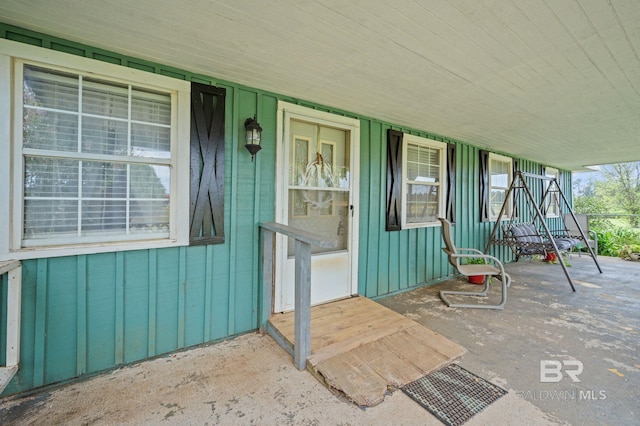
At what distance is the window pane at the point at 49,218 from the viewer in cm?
182

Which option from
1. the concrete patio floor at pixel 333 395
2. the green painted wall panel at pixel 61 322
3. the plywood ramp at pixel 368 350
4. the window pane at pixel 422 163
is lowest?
the concrete patio floor at pixel 333 395

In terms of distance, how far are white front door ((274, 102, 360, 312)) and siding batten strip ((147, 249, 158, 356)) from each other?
3.46ft

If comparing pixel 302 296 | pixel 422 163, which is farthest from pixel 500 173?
pixel 302 296

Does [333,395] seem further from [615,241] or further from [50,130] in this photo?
[615,241]

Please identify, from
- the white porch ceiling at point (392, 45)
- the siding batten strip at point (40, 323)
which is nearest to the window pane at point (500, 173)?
the white porch ceiling at point (392, 45)

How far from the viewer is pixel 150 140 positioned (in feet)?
7.14

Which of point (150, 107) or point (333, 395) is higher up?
point (150, 107)

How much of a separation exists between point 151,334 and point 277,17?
99.4 inches

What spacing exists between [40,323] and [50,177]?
102 centimetres

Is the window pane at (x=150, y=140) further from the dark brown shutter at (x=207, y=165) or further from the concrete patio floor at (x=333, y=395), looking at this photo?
the concrete patio floor at (x=333, y=395)

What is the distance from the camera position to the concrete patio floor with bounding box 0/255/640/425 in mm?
1559

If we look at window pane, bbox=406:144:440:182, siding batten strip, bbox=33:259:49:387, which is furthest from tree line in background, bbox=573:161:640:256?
siding batten strip, bbox=33:259:49:387

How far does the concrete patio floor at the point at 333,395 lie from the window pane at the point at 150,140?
67.4 inches

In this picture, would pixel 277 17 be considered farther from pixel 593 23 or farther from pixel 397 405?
pixel 397 405
